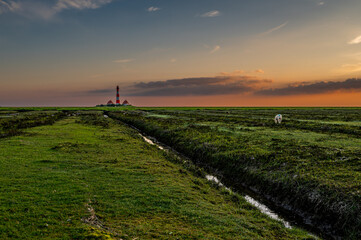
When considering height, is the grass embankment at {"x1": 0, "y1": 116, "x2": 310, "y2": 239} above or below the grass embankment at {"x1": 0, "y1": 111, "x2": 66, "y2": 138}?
below

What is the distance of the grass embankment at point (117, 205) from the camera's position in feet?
30.3

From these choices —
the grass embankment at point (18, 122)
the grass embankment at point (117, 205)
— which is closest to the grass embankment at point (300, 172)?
the grass embankment at point (117, 205)

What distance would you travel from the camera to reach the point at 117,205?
11.4 metres

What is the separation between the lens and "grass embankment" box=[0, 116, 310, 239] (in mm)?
9242

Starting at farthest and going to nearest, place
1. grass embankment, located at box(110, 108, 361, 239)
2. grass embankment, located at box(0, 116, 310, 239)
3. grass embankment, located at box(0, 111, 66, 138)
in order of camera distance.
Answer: grass embankment, located at box(0, 111, 66, 138) < grass embankment, located at box(110, 108, 361, 239) < grass embankment, located at box(0, 116, 310, 239)

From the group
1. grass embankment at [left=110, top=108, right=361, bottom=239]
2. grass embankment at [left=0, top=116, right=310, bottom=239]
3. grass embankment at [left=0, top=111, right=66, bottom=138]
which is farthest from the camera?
grass embankment at [left=0, top=111, right=66, bottom=138]

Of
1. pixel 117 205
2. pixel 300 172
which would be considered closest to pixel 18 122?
pixel 117 205

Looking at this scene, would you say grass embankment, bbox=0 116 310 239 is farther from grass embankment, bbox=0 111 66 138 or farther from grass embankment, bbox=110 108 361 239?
grass embankment, bbox=0 111 66 138

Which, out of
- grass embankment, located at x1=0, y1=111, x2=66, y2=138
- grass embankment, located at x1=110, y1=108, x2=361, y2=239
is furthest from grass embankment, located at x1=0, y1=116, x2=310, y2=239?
grass embankment, located at x1=0, y1=111, x2=66, y2=138

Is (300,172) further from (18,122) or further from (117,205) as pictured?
(18,122)

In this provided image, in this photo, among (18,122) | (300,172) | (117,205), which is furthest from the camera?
(18,122)

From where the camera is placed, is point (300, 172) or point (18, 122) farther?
point (18, 122)

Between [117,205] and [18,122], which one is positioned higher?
[18,122]

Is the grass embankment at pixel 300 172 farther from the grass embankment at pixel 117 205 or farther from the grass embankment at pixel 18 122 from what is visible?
the grass embankment at pixel 18 122
